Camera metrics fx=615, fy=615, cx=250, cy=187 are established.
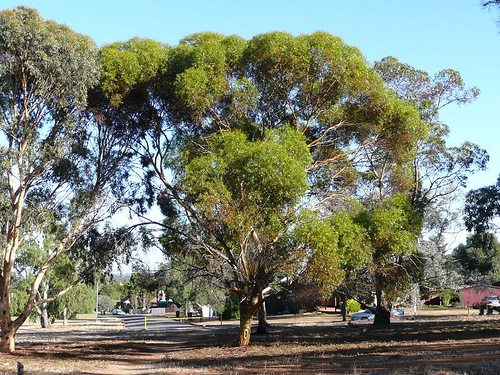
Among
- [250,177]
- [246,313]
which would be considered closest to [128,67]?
[250,177]

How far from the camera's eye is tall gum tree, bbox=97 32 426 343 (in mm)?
24938

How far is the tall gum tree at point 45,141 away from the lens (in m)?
24.8

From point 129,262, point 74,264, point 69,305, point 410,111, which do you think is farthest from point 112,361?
point 69,305

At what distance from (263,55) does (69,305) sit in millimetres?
60611

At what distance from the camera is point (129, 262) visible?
1185 inches

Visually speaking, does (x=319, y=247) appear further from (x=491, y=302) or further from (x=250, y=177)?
(x=491, y=302)

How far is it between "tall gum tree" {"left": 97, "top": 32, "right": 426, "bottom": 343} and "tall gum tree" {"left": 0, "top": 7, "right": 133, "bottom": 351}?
150 centimetres

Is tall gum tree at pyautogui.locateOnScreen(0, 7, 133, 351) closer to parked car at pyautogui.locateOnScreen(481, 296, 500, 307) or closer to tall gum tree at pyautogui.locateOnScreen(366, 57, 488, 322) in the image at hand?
tall gum tree at pyautogui.locateOnScreen(366, 57, 488, 322)

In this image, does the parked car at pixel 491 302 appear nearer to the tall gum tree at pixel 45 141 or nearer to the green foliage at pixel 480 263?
the green foliage at pixel 480 263

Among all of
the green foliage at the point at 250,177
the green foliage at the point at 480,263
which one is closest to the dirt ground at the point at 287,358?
the green foliage at the point at 250,177

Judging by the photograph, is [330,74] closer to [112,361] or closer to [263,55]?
[263,55]

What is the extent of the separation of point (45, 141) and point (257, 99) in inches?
373

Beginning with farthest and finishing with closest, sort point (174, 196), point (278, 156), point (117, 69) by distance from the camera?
point (174, 196), point (117, 69), point (278, 156)

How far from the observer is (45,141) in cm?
2698
